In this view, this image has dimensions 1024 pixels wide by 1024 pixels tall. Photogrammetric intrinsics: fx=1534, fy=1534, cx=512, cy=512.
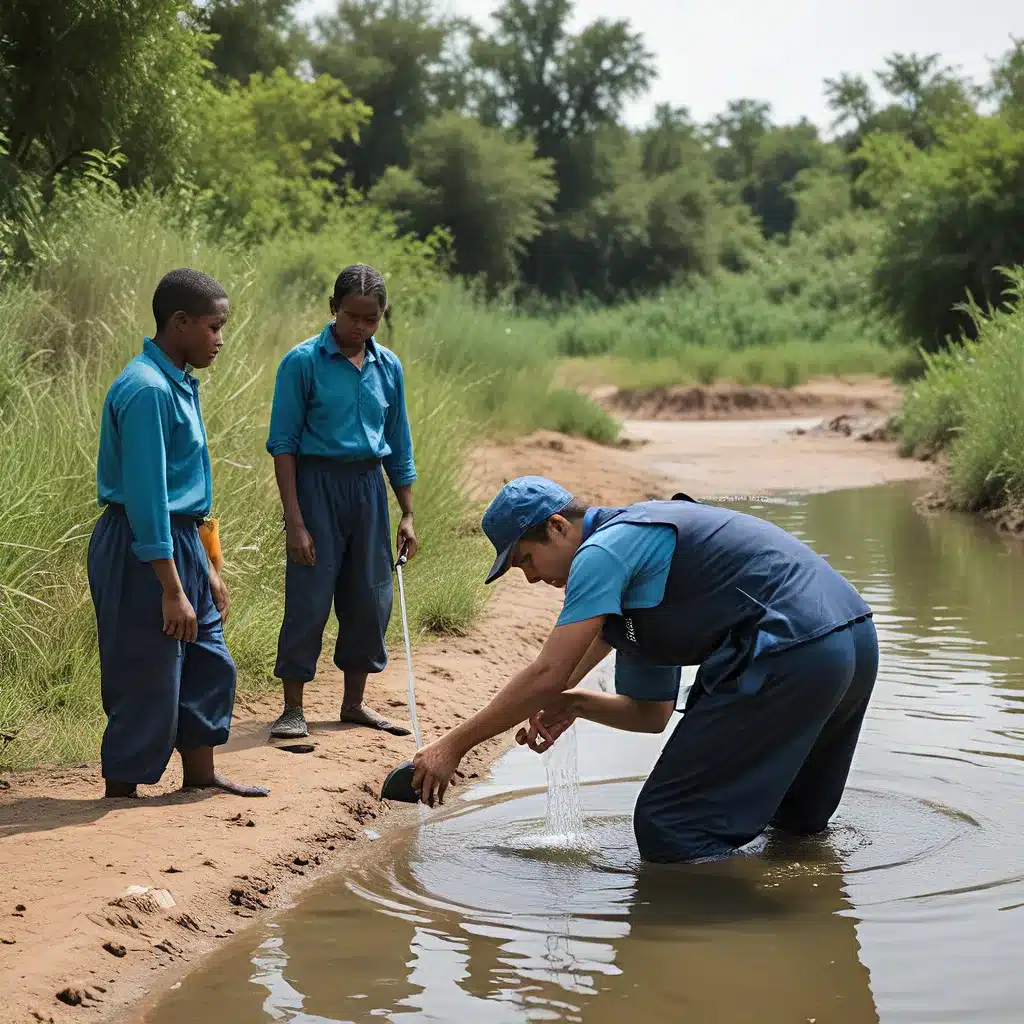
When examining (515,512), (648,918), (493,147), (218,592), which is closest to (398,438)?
(218,592)

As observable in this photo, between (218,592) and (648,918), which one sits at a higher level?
(218,592)

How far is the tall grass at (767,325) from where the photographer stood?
32.3 meters

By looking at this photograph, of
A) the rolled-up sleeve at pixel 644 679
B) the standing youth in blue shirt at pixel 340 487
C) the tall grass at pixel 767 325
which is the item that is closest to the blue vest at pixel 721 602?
the rolled-up sleeve at pixel 644 679

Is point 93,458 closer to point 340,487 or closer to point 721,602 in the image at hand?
point 340,487

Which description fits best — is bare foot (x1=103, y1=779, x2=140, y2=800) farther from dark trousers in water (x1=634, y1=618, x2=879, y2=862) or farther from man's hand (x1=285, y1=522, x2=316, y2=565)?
dark trousers in water (x1=634, y1=618, x2=879, y2=862)

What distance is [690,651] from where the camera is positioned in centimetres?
464

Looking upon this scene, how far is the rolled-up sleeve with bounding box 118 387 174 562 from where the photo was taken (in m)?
4.86

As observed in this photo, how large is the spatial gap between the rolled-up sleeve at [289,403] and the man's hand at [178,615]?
1300 millimetres

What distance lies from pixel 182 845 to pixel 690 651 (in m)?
1.70

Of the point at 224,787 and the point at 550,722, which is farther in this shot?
the point at 224,787

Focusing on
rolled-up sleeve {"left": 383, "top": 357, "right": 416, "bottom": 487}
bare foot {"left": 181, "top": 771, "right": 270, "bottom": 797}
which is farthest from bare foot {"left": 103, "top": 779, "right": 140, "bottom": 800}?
rolled-up sleeve {"left": 383, "top": 357, "right": 416, "bottom": 487}

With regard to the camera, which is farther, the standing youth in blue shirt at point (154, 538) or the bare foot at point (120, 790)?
the bare foot at point (120, 790)

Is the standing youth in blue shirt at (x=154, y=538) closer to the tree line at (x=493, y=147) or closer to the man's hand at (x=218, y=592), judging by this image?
the man's hand at (x=218, y=592)

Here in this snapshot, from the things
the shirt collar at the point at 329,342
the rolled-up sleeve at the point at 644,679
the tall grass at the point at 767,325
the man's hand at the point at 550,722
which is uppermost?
the tall grass at the point at 767,325
